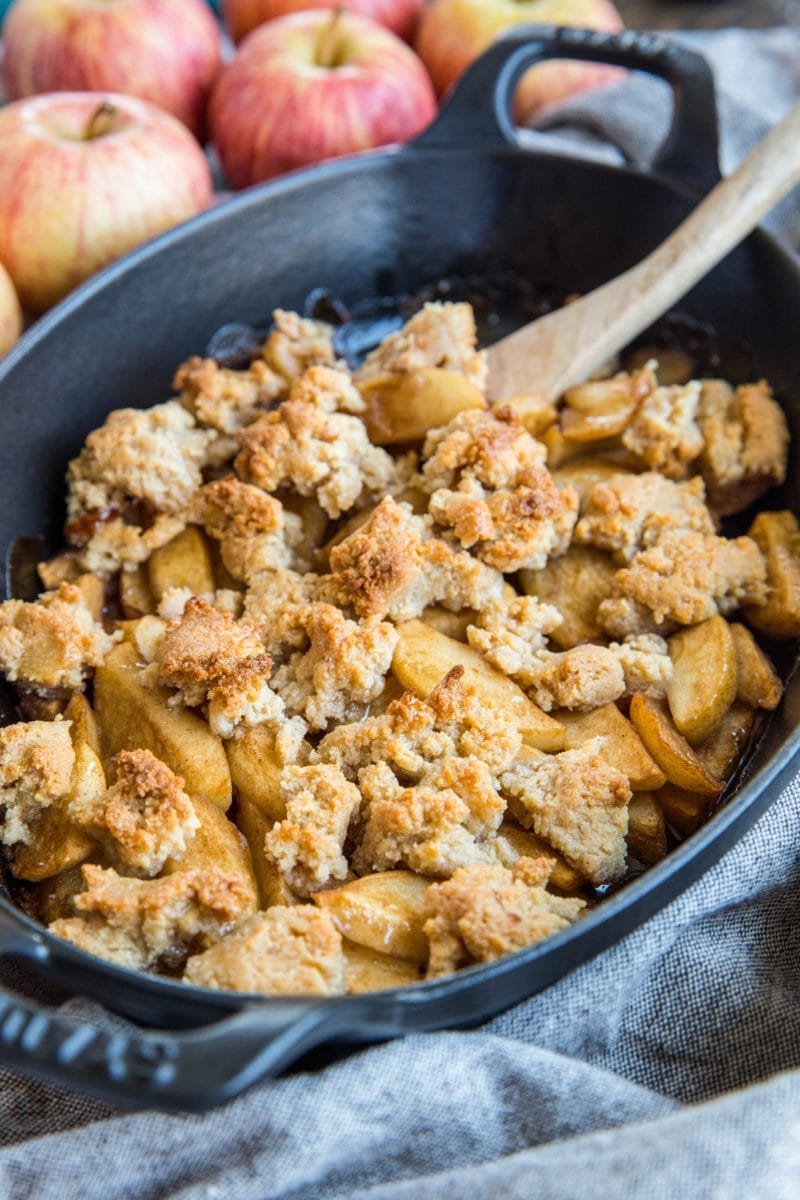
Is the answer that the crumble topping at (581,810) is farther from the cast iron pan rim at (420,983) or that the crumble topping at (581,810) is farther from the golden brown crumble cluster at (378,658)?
the cast iron pan rim at (420,983)

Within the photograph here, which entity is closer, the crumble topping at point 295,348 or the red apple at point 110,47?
the crumble topping at point 295,348

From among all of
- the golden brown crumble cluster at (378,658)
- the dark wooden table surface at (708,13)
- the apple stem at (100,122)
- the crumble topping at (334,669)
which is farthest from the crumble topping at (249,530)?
the dark wooden table surface at (708,13)

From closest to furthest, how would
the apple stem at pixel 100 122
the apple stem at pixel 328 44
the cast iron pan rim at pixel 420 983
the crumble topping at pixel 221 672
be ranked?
the cast iron pan rim at pixel 420 983 → the crumble topping at pixel 221 672 → the apple stem at pixel 100 122 → the apple stem at pixel 328 44

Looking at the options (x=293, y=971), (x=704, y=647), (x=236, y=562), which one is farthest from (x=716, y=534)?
(x=293, y=971)

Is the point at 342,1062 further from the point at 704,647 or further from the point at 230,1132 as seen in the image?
Answer: the point at 704,647

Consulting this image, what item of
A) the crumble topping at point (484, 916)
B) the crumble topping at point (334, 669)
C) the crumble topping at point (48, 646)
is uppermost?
the crumble topping at point (48, 646)

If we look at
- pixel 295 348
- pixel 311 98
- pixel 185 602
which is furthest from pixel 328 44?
pixel 185 602

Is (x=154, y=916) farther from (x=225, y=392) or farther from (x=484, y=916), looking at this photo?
(x=225, y=392)
